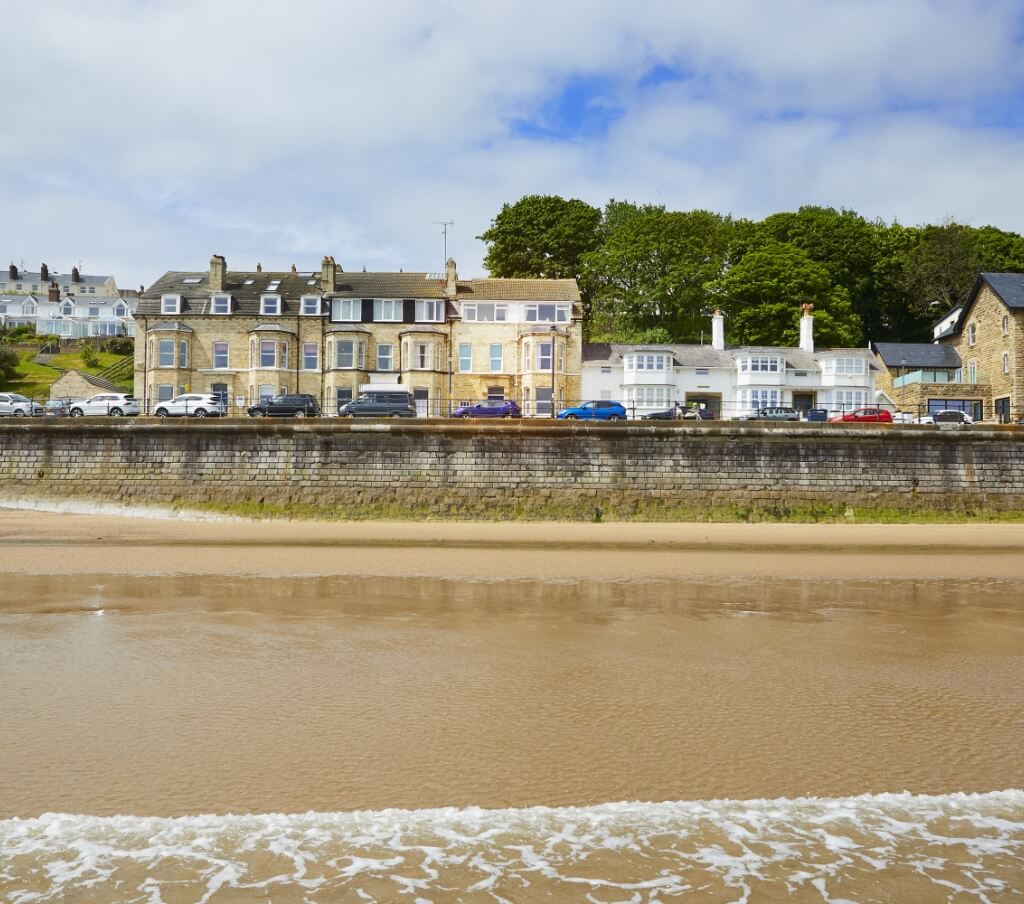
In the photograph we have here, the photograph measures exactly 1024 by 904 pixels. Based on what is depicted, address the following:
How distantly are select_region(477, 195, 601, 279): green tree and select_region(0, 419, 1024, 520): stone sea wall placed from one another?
37.2 metres

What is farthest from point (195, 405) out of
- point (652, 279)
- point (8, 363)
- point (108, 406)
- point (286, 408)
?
point (8, 363)

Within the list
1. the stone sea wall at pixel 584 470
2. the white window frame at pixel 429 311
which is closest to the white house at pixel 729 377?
the white window frame at pixel 429 311

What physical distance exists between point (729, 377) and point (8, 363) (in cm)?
5021

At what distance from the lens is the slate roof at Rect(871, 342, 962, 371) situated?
160ft

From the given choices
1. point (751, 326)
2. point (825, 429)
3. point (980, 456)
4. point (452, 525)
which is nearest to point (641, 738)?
point (452, 525)

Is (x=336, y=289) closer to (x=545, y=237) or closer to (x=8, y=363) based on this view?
(x=545, y=237)

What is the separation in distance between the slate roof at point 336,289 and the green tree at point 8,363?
69.5ft

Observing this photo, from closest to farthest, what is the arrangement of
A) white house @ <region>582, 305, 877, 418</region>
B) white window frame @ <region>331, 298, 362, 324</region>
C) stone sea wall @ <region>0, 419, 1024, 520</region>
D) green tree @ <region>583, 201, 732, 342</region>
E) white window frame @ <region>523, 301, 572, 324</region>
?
stone sea wall @ <region>0, 419, 1024, 520</region> → white window frame @ <region>331, 298, 362, 324</region> → white window frame @ <region>523, 301, 572, 324</region> → white house @ <region>582, 305, 877, 418</region> → green tree @ <region>583, 201, 732, 342</region>

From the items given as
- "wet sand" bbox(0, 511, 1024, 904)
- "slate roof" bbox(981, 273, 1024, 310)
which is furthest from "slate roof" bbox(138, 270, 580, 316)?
"wet sand" bbox(0, 511, 1024, 904)

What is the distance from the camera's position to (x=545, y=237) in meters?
59.8

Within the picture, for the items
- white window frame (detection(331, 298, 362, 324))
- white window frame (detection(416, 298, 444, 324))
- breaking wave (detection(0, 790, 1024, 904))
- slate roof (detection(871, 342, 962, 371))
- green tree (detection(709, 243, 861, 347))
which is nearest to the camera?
breaking wave (detection(0, 790, 1024, 904))

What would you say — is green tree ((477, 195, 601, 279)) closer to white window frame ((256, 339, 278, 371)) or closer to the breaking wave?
white window frame ((256, 339, 278, 371))

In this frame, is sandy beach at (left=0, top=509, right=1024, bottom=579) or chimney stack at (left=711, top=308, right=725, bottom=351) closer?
sandy beach at (left=0, top=509, right=1024, bottom=579)

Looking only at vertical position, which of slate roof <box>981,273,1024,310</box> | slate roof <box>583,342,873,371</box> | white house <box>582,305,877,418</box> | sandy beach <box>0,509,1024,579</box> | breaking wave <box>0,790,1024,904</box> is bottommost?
breaking wave <box>0,790,1024,904</box>
